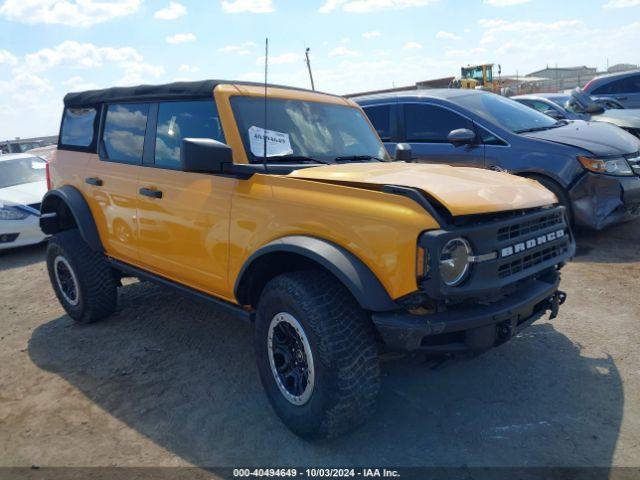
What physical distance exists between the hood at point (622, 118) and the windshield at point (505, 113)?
335cm

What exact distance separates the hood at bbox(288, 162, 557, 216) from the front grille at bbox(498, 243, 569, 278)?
0.88 ft

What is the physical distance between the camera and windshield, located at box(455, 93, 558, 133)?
6.09 m

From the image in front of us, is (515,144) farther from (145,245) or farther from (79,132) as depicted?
(79,132)

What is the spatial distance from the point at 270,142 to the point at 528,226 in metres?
1.61

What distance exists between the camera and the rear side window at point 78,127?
14.8 ft

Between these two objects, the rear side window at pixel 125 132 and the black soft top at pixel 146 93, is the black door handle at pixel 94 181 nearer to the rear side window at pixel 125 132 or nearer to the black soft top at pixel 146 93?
the rear side window at pixel 125 132

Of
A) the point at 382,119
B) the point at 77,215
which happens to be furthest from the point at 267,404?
the point at 382,119

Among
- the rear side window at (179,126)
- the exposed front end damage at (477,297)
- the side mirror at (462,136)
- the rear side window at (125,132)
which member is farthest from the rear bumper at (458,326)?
the side mirror at (462,136)

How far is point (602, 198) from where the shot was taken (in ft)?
18.1

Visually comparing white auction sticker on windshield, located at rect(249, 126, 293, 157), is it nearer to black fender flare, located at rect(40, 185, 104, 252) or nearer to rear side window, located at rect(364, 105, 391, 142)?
black fender flare, located at rect(40, 185, 104, 252)

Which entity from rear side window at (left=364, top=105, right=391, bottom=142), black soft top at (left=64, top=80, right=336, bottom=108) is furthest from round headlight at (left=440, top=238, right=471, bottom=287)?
rear side window at (left=364, top=105, right=391, bottom=142)

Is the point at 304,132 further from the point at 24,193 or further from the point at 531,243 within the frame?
the point at 24,193

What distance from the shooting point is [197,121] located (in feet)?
11.3

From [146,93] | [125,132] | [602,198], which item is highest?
[146,93]
